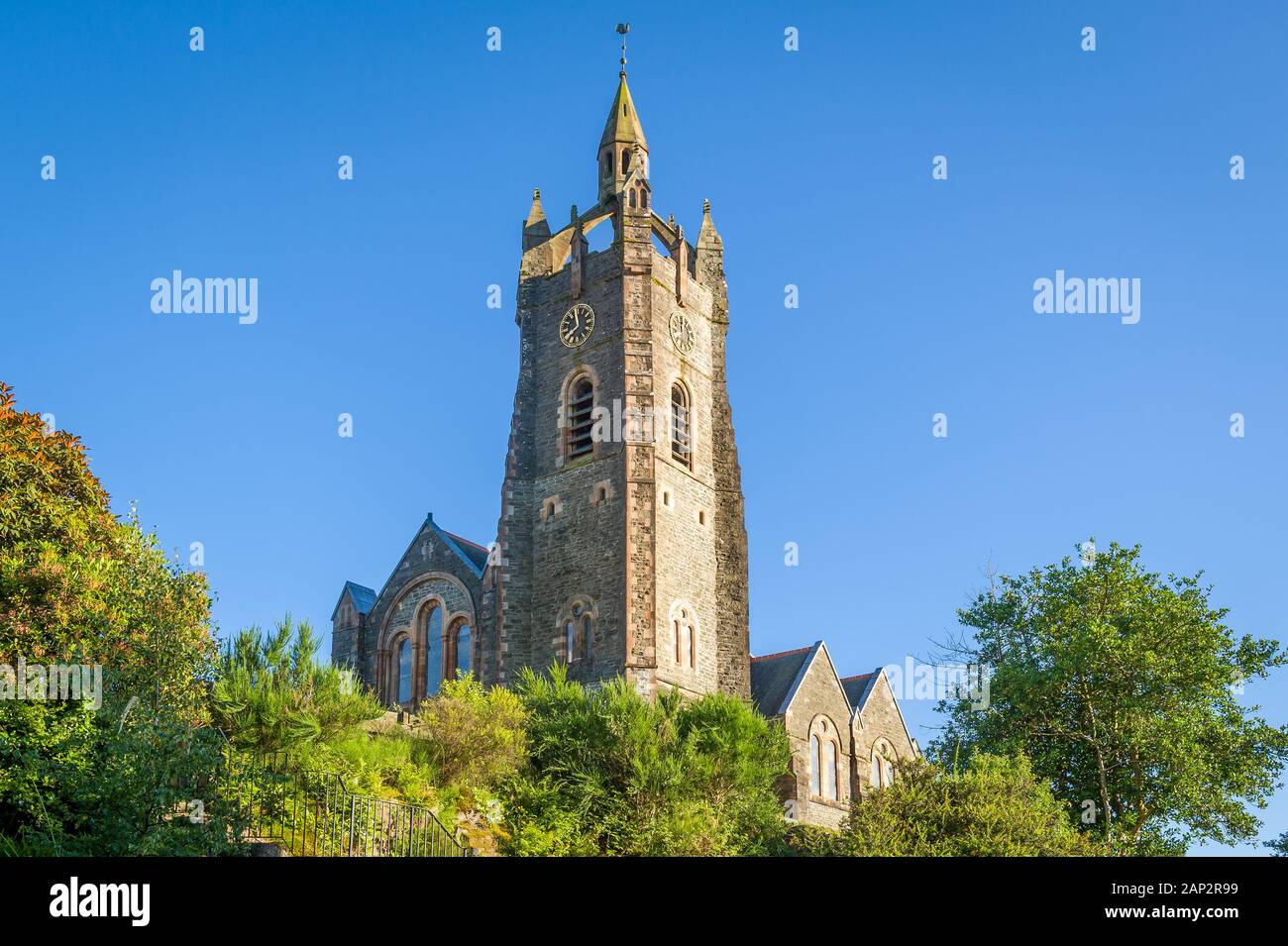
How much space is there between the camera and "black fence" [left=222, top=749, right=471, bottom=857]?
64.7 ft

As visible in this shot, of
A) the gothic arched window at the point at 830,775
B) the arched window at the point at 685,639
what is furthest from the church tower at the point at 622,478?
the gothic arched window at the point at 830,775

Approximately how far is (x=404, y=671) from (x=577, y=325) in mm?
13279

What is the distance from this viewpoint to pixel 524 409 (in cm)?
4209

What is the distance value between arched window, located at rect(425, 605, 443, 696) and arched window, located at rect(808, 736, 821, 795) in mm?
12343

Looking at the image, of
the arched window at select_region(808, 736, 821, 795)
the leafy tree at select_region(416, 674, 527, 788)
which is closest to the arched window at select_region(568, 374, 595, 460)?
the arched window at select_region(808, 736, 821, 795)

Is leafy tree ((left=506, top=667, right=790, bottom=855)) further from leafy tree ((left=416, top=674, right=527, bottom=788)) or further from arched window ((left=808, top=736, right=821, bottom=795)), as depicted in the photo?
arched window ((left=808, top=736, right=821, bottom=795))

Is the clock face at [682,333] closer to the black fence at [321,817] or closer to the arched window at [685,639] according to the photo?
the arched window at [685,639]

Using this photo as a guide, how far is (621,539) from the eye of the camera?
3775cm
